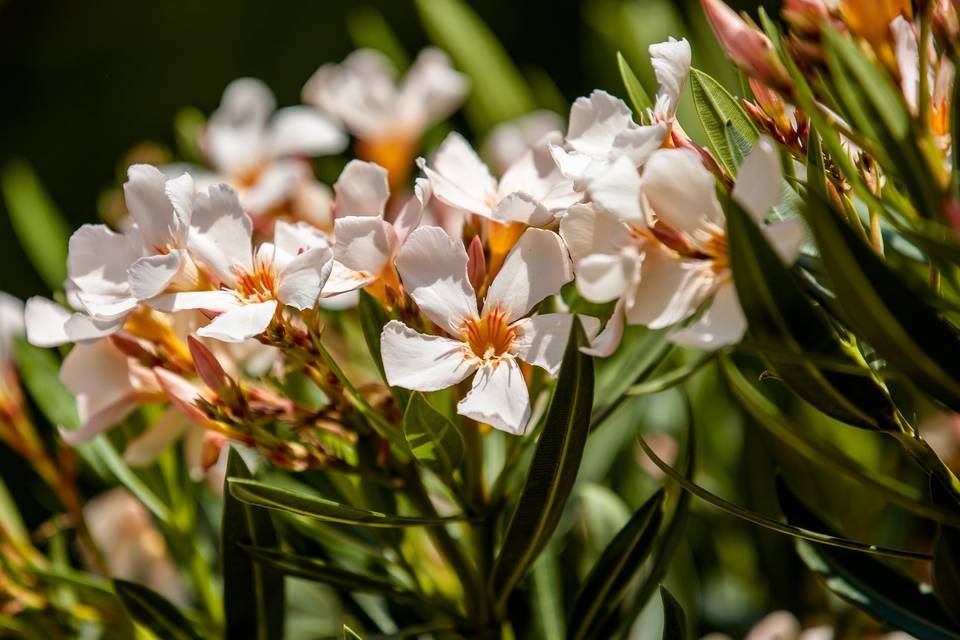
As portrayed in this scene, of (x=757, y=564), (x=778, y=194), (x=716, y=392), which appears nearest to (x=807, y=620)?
(x=757, y=564)

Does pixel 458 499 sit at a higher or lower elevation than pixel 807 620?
higher

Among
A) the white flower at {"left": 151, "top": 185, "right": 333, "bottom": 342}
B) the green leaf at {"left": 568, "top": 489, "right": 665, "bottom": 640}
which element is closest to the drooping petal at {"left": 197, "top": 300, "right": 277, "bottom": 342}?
the white flower at {"left": 151, "top": 185, "right": 333, "bottom": 342}

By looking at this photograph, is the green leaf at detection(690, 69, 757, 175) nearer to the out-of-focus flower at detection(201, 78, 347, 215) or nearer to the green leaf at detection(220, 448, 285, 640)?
the green leaf at detection(220, 448, 285, 640)

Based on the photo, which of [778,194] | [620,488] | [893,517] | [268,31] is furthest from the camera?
[268,31]

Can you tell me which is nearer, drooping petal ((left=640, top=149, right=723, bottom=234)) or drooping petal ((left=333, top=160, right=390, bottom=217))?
drooping petal ((left=640, top=149, right=723, bottom=234))

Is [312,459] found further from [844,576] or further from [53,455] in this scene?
[53,455]

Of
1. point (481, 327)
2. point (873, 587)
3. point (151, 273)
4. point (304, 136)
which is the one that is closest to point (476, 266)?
point (481, 327)
